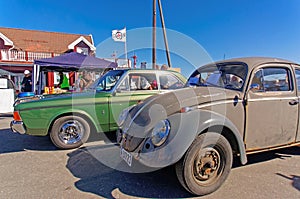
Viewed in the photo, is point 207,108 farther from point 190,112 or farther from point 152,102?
point 152,102

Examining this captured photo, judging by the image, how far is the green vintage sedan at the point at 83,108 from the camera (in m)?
4.00

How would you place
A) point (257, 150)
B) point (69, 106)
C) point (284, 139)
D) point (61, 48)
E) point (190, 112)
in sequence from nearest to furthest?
point (190, 112) → point (257, 150) → point (284, 139) → point (69, 106) → point (61, 48)

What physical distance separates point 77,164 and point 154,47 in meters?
10.4

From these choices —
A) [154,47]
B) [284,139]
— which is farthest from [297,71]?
[154,47]

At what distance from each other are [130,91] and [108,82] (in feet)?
2.11

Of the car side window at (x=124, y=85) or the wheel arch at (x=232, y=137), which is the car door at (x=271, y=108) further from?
the car side window at (x=124, y=85)

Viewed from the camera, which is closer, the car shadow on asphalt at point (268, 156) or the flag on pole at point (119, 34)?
the car shadow on asphalt at point (268, 156)

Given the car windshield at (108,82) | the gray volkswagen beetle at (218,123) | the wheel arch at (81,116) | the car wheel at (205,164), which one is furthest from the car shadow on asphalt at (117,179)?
the car windshield at (108,82)

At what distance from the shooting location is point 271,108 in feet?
9.78

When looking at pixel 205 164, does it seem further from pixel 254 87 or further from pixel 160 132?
pixel 254 87

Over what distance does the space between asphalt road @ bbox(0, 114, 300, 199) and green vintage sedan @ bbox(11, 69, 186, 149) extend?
1.49 feet

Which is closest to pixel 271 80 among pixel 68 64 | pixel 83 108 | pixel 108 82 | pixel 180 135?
pixel 180 135

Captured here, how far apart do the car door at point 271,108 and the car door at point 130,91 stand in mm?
2507

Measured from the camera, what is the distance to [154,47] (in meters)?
12.7
